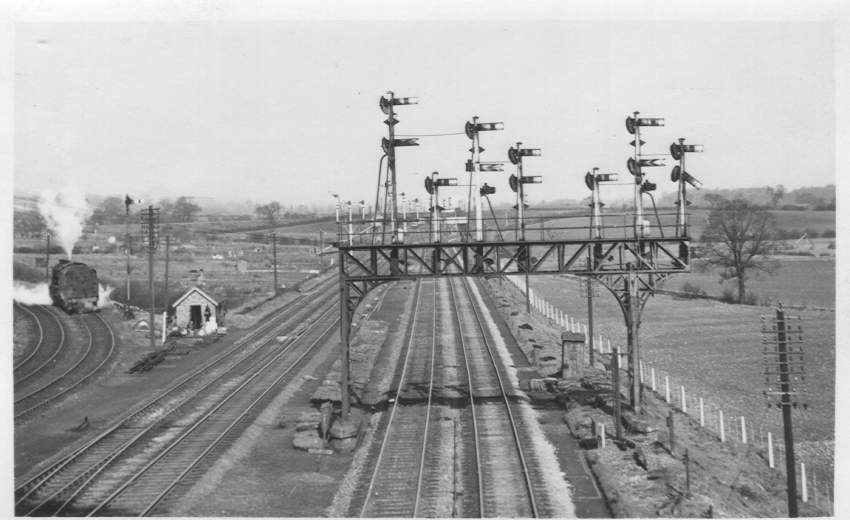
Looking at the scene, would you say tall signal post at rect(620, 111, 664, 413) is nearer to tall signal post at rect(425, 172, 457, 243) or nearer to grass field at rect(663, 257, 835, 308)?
tall signal post at rect(425, 172, 457, 243)

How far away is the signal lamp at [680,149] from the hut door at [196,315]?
1345 inches

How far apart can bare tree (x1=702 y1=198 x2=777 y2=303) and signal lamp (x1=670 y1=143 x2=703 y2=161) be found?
34.0 m

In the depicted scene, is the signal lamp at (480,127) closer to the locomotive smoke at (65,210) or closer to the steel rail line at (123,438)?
the steel rail line at (123,438)

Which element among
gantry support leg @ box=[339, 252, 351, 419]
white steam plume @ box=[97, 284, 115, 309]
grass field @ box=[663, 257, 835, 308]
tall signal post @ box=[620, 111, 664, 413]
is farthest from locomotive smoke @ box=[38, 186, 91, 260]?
grass field @ box=[663, 257, 835, 308]

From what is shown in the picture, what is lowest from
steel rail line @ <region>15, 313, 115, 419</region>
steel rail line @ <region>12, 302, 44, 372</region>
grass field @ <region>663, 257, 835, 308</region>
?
steel rail line @ <region>15, 313, 115, 419</region>

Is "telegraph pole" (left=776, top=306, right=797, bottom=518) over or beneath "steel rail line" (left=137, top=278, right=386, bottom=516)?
over

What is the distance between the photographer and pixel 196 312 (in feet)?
157

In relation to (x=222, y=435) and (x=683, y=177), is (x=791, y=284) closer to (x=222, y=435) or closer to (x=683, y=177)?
(x=683, y=177)

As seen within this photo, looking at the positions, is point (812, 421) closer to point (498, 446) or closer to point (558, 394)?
point (558, 394)

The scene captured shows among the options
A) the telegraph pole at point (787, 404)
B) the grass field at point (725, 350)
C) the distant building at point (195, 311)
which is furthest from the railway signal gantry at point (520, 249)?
the distant building at point (195, 311)

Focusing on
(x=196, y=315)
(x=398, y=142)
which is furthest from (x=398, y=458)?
(x=196, y=315)

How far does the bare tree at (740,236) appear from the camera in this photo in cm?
5681

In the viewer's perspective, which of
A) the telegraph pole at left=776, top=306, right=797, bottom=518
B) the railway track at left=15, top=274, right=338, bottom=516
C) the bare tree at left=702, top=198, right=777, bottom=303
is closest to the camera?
the telegraph pole at left=776, top=306, right=797, bottom=518

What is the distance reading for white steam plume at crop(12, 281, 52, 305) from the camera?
51.2 meters
